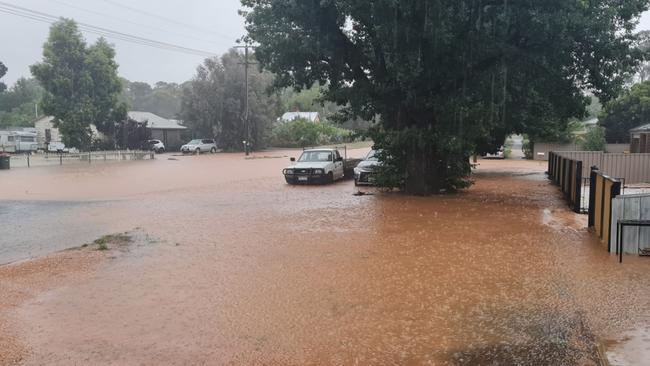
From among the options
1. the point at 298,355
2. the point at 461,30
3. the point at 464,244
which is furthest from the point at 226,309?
the point at 461,30

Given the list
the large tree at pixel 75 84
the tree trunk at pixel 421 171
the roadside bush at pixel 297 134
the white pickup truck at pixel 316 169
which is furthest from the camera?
the roadside bush at pixel 297 134

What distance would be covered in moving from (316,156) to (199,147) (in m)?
33.1

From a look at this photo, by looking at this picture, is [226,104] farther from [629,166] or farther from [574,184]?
[574,184]

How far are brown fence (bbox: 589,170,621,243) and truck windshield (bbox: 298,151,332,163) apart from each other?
13.4 m

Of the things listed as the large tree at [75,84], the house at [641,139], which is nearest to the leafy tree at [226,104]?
the large tree at [75,84]

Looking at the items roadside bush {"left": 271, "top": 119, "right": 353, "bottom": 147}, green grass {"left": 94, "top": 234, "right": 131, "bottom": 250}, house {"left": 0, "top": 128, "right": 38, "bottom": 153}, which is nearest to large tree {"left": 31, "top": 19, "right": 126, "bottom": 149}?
house {"left": 0, "top": 128, "right": 38, "bottom": 153}

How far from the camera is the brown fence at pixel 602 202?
938 centimetres

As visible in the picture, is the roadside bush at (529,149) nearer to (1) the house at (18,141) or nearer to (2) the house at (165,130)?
(2) the house at (165,130)

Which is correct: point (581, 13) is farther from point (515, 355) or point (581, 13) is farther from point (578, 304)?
point (515, 355)

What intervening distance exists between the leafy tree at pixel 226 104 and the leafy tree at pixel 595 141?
30.4m

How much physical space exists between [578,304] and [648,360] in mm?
1926

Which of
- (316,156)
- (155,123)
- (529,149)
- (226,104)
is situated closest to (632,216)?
(316,156)

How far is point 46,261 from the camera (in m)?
9.23

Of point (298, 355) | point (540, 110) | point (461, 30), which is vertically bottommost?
point (298, 355)
